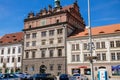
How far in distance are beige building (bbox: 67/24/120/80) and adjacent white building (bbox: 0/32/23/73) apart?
18654 millimetres

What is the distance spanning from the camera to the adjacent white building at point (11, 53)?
5738 centimetres

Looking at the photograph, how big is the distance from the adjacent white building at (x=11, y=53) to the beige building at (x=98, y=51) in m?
18.7

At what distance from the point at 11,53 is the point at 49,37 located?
640 inches

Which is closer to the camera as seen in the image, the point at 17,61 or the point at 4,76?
the point at 4,76

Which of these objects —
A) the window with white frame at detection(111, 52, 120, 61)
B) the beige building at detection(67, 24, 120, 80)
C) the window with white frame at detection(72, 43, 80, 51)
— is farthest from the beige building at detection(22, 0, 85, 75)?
the window with white frame at detection(111, 52, 120, 61)

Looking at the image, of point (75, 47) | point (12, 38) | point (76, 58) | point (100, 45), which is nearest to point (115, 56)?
point (100, 45)

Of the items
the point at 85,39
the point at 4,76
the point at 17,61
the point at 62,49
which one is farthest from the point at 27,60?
the point at 4,76

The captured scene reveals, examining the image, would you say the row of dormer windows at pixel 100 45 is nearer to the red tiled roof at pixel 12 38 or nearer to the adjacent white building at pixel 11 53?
the adjacent white building at pixel 11 53

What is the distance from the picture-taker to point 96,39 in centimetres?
4416

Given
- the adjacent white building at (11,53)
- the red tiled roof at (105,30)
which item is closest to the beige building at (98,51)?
the red tiled roof at (105,30)

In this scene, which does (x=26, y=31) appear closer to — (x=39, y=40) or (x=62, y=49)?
(x=39, y=40)

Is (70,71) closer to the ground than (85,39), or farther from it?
closer to the ground

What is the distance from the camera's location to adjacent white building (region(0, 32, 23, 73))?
57.4 m

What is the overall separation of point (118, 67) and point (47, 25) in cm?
2298
